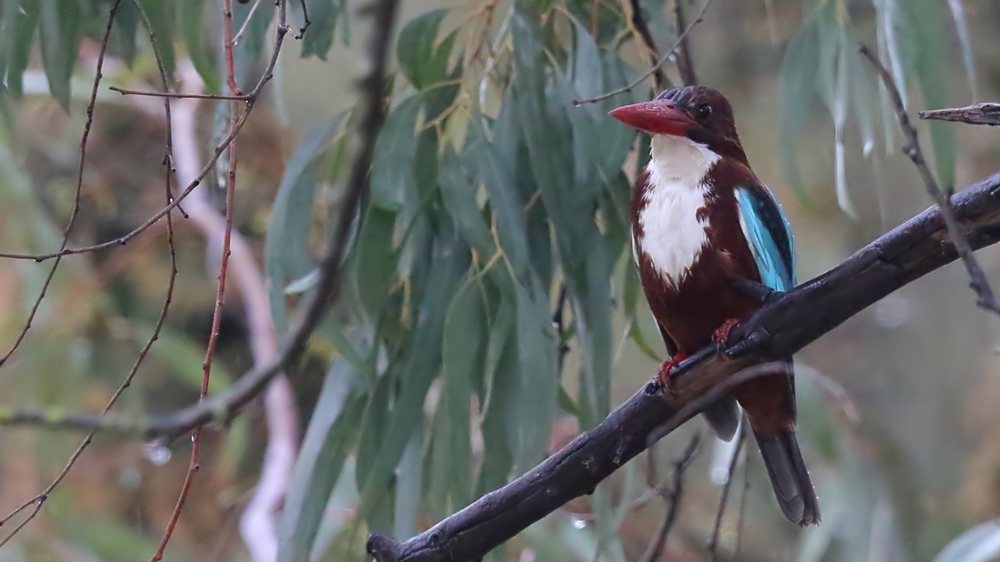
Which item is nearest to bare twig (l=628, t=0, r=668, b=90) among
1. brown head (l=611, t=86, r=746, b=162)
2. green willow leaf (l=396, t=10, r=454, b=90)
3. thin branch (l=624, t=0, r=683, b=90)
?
thin branch (l=624, t=0, r=683, b=90)

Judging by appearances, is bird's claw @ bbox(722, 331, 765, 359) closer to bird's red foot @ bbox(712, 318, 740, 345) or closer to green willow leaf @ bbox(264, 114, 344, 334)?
bird's red foot @ bbox(712, 318, 740, 345)

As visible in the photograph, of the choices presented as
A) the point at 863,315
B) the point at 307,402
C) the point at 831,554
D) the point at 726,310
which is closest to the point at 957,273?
the point at 863,315

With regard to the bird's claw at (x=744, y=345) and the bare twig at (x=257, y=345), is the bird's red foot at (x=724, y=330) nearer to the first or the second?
the bird's claw at (x=744, y=345)

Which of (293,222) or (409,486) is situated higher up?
(293,222)

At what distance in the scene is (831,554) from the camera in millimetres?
2879

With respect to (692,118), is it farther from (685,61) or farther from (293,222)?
(293,222)

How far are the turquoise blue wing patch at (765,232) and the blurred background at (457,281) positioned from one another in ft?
0.58

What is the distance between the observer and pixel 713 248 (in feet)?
5.30

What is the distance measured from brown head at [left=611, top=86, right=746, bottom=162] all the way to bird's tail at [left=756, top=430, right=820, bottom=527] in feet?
1.49

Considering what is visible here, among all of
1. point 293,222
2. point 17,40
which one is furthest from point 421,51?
point 17,40

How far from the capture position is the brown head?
1.67 meters

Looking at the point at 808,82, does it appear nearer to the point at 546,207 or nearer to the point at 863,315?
the point at 546,207

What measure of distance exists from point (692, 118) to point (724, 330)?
1.22ft

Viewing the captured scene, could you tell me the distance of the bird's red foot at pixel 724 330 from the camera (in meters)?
1.48
